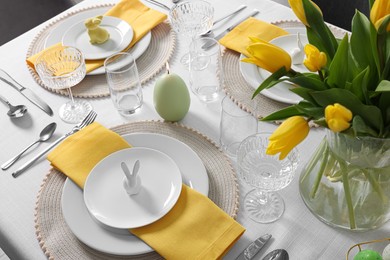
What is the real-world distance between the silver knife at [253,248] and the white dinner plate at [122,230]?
0.42ft

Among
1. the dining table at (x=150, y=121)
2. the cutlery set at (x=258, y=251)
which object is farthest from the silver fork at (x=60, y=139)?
the cutlery set at (x=258, y=251)

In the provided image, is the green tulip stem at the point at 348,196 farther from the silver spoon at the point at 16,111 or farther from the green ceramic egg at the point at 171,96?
the silver spoon at the point at 16,111

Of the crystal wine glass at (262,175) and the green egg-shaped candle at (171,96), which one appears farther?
the green egg-shaped candle at (171,96)

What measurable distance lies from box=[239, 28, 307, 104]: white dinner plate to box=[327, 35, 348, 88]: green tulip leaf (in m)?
0.34

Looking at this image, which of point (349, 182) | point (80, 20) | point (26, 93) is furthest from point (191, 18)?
point (349, 182)

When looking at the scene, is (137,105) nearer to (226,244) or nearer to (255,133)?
(255,133)

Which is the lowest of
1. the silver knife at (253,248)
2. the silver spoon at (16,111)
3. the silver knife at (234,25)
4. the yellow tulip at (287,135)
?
the silver knife at (253,248)

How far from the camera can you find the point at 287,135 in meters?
0.63

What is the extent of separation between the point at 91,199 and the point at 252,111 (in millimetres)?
392

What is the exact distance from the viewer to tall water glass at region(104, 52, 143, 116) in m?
1.03

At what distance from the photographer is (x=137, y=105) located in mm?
1059

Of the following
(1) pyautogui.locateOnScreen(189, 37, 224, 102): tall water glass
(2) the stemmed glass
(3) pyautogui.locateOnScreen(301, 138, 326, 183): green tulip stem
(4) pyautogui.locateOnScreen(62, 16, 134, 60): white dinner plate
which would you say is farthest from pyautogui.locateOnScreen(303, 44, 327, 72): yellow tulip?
(4) pyautogui.locateOnScreen(62, 16, 134, 60): white dinner plate

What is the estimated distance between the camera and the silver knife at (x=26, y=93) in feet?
3.50

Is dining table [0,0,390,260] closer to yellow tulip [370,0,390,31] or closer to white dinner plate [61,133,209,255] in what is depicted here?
white dinner plate [61,133,209,255]
